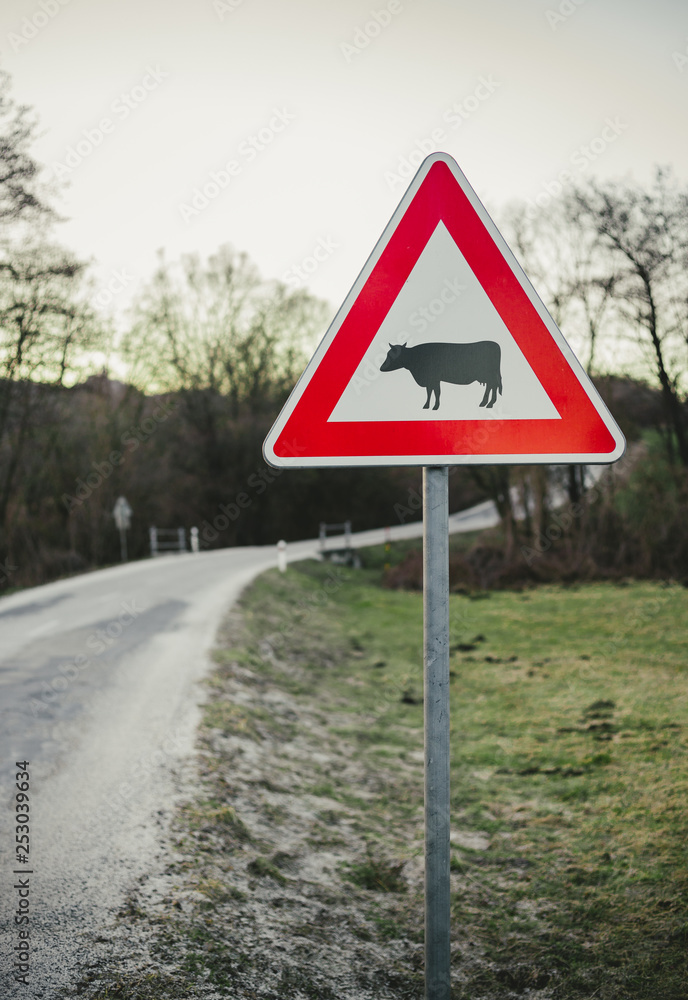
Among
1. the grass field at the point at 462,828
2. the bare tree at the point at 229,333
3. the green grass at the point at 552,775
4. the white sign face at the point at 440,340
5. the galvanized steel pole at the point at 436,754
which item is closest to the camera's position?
the galvanized steel pole at the point at 436,754

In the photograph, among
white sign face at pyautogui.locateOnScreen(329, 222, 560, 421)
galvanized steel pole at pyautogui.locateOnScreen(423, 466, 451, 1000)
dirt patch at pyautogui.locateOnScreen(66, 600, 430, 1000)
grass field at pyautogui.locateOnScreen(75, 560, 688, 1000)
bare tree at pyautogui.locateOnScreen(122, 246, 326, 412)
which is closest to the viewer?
galvanized steel pole at pyautogui.locateOnScreen(423, 466, 451, 1000)

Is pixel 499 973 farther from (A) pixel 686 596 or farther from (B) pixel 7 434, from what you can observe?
(B) pixel 7 434

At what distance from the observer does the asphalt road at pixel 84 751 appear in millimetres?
2467

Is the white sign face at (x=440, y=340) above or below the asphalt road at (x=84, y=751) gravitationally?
above

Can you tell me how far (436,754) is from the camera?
4.75 feet

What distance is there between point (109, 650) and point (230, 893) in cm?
497

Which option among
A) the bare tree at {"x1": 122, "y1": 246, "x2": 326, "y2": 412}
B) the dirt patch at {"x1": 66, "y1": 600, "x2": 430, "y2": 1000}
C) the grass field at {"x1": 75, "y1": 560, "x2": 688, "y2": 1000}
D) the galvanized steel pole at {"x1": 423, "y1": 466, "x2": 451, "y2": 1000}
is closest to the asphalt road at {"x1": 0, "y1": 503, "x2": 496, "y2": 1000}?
the dirt patch at {"x1": 66, "y1": 600, "x2": 430, "y2": 1000}

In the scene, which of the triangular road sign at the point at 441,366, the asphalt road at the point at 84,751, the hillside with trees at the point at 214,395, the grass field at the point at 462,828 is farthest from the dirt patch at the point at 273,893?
the hillside with trees at the point at 214,395

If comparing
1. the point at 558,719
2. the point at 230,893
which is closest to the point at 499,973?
the point at 230,893

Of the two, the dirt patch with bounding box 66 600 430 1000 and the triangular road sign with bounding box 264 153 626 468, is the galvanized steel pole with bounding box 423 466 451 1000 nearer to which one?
the triangular road sign with bounding box 264 153 626 468

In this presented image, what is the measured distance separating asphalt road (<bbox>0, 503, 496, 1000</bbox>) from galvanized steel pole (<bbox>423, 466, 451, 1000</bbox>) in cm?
140

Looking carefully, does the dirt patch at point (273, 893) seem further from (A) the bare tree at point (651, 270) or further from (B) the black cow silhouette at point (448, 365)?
(A) the bare tree at point (651, 270)

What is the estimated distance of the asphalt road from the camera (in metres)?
2.47

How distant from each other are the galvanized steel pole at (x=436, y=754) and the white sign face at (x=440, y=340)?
10.4 inches
